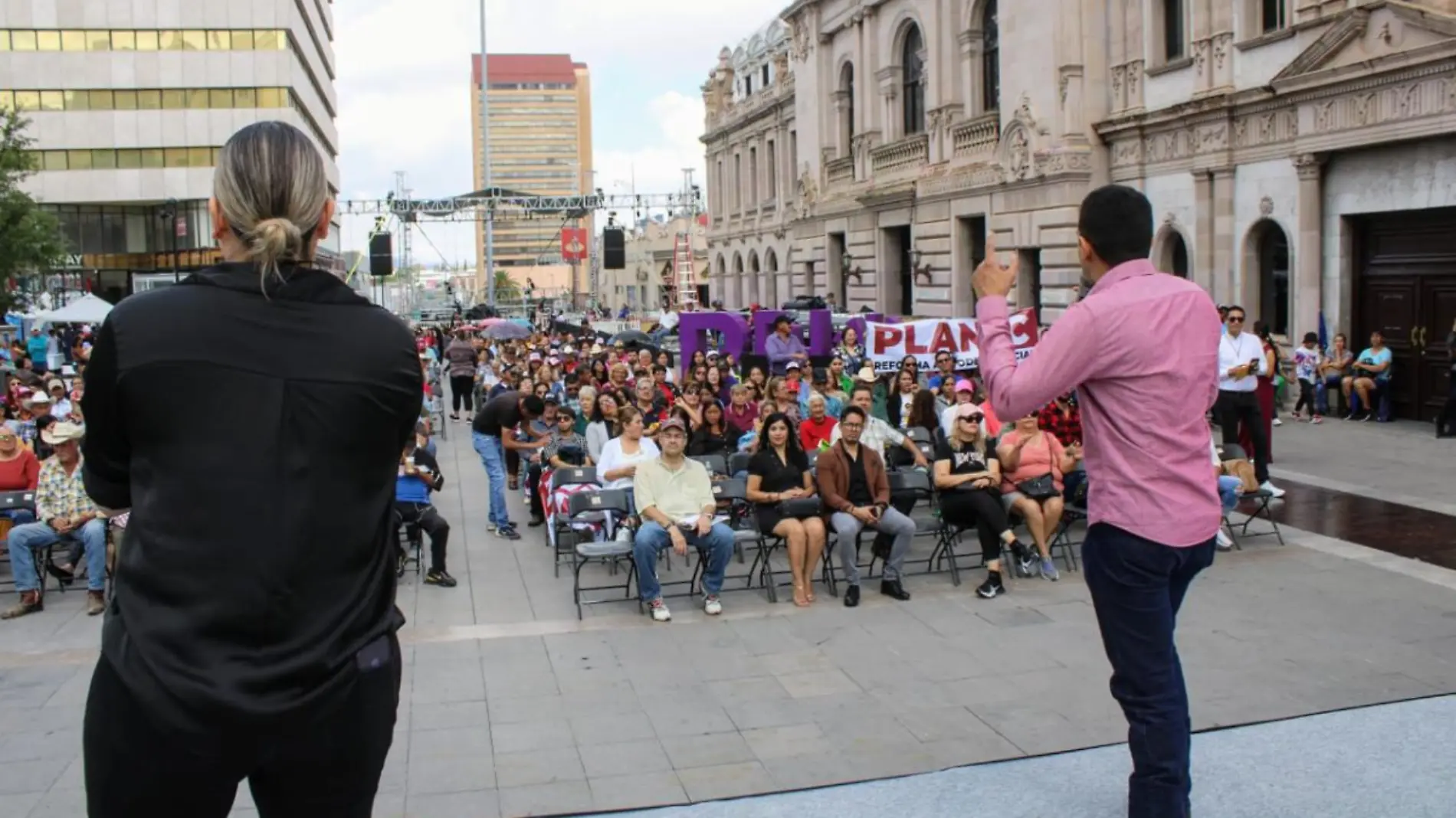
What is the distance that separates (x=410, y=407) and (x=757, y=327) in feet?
65.8

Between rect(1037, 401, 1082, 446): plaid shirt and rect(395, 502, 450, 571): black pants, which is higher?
rect(1037, 401, 1082, 446): plaid shirt

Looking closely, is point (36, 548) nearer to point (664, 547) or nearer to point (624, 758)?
point (664, 547)

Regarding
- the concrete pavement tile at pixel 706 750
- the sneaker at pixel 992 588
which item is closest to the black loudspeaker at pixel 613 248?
the sneaker at pixel 992 588

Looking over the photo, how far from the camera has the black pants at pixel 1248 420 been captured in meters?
13.1

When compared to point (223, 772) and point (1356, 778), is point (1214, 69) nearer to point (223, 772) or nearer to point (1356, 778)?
point (1356, 778)

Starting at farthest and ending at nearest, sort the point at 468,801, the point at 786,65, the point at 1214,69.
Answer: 1. the point at 786,65
2. the point at 1214,69
3. the point at 468,801

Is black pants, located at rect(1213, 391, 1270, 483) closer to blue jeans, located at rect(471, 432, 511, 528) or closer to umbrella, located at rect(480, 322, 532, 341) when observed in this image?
blue jeans, located at rect(471, 432, 511, 528)

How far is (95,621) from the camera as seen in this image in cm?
959

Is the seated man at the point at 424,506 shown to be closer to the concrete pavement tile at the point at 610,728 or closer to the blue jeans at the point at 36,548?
the blue jeans at the point at 36,548

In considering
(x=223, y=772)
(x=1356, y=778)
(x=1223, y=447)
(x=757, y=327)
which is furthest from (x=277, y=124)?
(x=757, y=327)

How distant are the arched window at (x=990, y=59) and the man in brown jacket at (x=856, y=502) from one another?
2242 cm

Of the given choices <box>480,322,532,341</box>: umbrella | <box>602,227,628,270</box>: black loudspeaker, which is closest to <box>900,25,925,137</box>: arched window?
<box>480,322,532,341</box>: umbrella

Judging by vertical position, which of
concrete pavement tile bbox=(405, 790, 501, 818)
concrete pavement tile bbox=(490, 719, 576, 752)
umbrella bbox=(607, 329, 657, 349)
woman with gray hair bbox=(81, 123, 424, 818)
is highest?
umbrella bbox=(607, 329, 657, 349)

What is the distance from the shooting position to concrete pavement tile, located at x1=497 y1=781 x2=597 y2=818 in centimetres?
563
